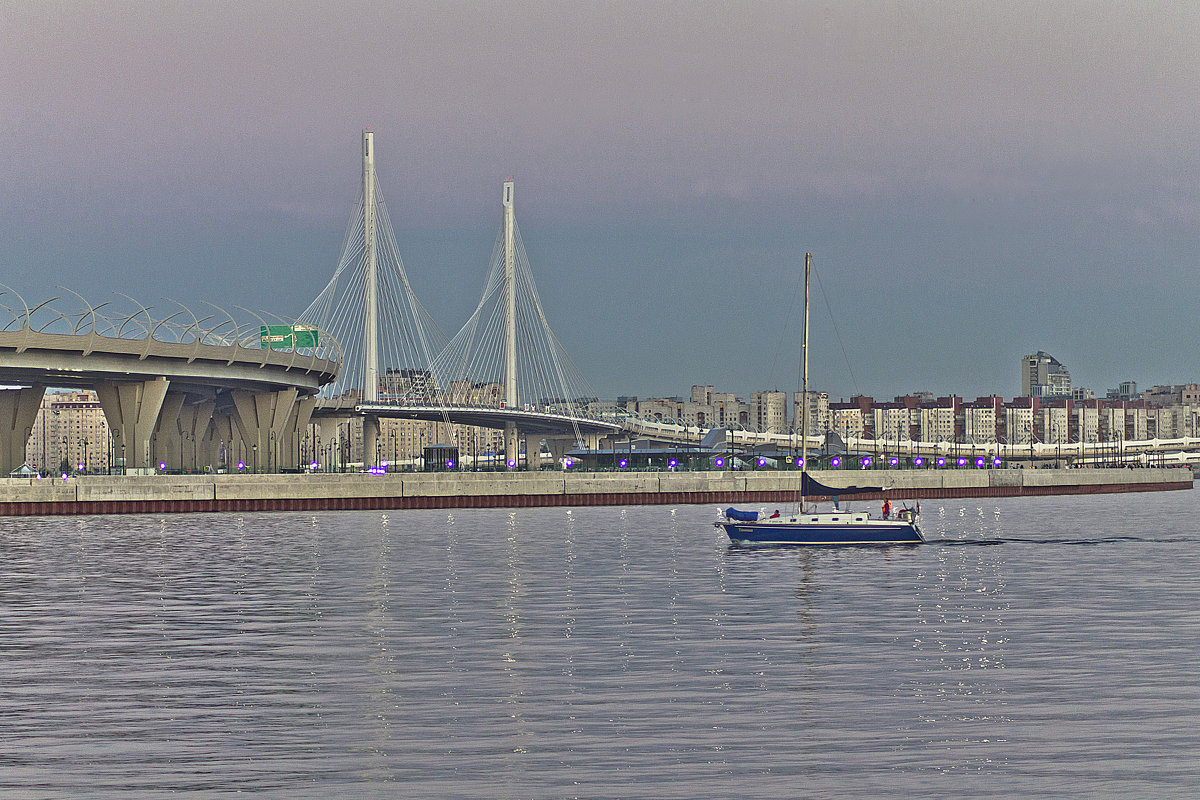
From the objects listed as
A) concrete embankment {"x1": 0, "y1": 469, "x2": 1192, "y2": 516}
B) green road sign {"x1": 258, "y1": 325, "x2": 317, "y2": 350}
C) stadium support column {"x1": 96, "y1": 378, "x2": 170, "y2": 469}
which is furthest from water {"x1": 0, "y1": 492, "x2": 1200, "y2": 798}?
green road sign {"x1": 258, "y1": 325, "x2": 317, "y2": 350}

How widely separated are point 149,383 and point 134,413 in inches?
112

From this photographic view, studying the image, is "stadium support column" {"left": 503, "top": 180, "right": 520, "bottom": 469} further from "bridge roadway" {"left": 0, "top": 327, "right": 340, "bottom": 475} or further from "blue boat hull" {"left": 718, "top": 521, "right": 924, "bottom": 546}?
"blue boat hull" {"left": 718, "top": 521, "right": 924, "bottom": 546}

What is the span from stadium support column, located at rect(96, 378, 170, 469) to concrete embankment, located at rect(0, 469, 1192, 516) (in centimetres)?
635

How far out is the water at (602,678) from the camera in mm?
17906

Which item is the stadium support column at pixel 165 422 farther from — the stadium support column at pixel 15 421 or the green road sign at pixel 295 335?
the green road sign at pixel 295 335

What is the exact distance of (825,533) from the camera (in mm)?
63406

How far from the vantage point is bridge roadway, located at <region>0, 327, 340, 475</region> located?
10200 cm

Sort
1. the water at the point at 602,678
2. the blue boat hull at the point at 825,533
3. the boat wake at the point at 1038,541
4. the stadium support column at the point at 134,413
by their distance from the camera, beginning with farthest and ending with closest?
the stadium support column at the point at 134,413 < the boat wake at the point at 1038,541 < the blue boat hull at the point at 825,533 < the water at the point at 602,678

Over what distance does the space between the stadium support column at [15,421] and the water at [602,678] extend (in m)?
59.9

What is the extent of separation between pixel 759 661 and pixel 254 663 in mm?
9936

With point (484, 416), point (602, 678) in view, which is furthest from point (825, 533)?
point (484, 416)

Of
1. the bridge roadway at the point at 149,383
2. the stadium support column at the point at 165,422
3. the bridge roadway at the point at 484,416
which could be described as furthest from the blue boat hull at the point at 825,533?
the bridge roadway at the point at 484,416

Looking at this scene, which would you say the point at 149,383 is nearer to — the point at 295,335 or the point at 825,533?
the point at 295,335

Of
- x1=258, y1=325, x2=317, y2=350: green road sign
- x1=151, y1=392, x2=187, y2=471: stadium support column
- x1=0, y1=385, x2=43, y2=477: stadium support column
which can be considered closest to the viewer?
x1=0, y1=385, x2=43, y2=477: stadium support column
